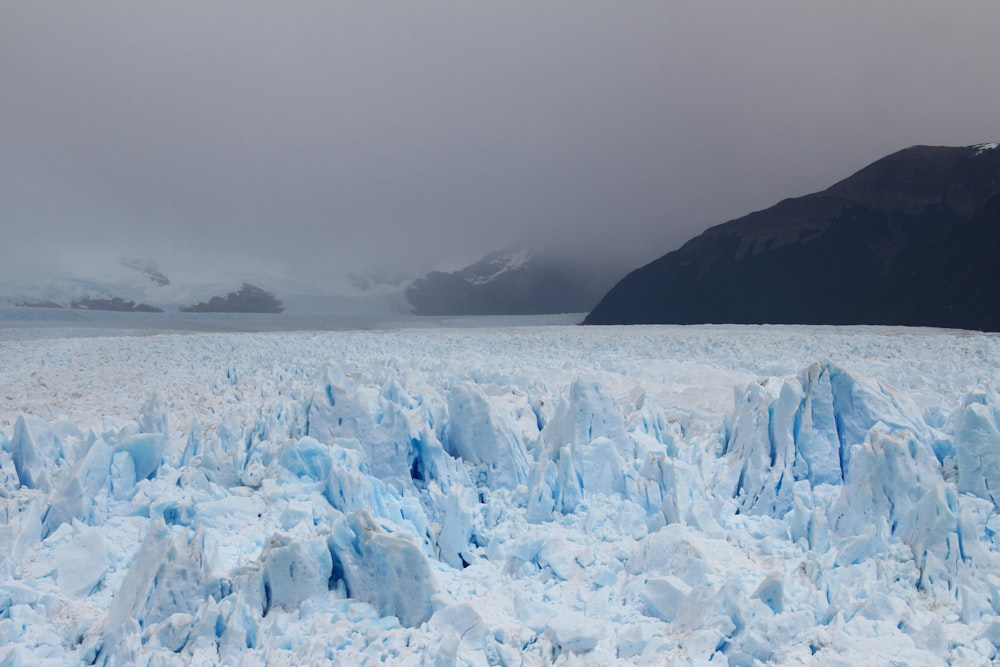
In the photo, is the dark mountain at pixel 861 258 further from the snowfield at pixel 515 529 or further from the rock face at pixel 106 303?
the rock face at pixel 106 303

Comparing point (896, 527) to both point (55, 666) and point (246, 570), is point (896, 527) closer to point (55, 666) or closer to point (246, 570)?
point (246, 570)

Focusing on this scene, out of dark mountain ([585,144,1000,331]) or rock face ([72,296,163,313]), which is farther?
rock face ([72,296,163,313])

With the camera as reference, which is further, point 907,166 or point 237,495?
point 907,166

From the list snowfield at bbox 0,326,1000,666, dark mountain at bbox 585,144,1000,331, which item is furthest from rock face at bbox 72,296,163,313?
snowfield at bbox 0,326,1000,666

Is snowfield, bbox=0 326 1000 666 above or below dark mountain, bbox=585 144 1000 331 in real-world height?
below

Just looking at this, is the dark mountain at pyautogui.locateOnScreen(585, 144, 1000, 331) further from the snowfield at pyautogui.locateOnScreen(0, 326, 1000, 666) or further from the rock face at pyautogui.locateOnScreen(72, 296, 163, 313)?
the rock face at pyautogui.locateOnScreen(72, 296, 163, 313)

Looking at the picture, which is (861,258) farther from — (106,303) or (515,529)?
(106,303)

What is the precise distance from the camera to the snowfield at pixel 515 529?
14.5 ft

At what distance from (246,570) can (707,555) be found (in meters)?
3.67

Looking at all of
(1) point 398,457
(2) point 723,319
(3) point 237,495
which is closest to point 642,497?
(1) point 398,457

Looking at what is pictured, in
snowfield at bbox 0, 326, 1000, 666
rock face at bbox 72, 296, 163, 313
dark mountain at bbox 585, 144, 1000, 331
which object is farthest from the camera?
rock face at bbox 72, 296, 163, 313

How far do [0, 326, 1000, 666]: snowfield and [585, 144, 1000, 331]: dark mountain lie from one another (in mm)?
22146

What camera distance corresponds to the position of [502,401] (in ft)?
28.9

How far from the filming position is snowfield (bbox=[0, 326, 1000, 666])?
14.5ft
